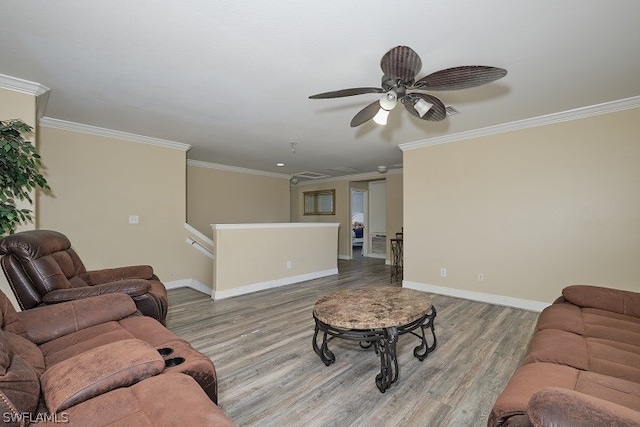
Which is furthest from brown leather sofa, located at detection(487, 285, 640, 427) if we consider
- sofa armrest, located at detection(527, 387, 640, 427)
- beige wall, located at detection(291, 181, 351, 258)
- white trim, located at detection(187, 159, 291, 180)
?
white trim, located at detection(187, 159, 291, 180)

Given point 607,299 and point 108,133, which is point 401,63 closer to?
point 607,299

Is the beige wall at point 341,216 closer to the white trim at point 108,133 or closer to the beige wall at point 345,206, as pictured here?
the beige wall at point 345,206

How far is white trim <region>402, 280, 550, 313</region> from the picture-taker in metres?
3.45

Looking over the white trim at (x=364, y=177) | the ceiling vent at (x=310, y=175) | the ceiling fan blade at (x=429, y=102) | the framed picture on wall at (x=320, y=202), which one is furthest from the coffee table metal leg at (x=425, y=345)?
the framed picture on wall at (x=320, y=202)

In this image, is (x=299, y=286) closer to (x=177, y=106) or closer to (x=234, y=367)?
(x=234, y=367)

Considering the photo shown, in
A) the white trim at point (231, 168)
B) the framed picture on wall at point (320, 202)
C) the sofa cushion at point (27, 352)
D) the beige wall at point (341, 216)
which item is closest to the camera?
the sofa cushion at point (27, 352)

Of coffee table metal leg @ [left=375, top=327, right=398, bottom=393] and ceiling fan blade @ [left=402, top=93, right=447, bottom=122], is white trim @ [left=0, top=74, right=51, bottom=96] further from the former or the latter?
coffee table metal leg @ [left=375, top=327, right=398, bottom=393]

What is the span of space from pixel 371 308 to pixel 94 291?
2049 millimetres

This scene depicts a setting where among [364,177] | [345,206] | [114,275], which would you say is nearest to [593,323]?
[114,275]

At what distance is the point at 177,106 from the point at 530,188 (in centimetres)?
419

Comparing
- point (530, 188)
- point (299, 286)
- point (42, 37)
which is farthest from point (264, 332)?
point (530, 188)

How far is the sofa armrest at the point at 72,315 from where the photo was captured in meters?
1.59

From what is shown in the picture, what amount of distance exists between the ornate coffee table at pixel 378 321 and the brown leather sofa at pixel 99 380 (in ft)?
2.89

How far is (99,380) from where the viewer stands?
3.43 ft
